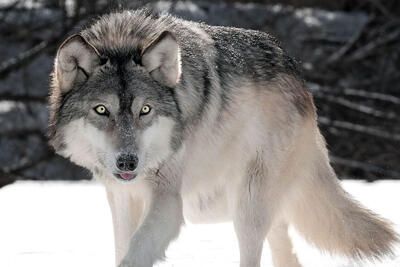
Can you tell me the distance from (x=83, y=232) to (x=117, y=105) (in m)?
2.58

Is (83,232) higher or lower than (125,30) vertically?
lower

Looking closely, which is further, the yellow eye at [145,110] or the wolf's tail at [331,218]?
the wolf's tail at [331,218]

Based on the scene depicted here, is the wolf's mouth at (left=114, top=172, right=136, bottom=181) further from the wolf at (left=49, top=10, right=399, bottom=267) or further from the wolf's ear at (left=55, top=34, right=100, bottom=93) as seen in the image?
the wolf's ear at (left=55, top=34, right=100, bottom=93)

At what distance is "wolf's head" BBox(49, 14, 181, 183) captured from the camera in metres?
4.63

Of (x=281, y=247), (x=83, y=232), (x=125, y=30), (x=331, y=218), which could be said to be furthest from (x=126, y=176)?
(x=83, y=232)

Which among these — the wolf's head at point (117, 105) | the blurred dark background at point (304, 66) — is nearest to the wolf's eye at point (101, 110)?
the wolf's head at point (117, 105)

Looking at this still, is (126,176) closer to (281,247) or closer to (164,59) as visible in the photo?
(164,59)

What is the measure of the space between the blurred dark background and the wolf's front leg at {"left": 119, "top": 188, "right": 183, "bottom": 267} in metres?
8.14

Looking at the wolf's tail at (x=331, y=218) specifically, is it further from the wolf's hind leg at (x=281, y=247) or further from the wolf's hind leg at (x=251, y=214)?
the wolf's hind leg at (x=251, y=214)

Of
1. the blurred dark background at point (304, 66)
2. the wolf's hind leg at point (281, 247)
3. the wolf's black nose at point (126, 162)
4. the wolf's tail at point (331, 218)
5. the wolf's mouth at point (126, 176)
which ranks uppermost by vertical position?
the wolf's black nose at point (126, 162)

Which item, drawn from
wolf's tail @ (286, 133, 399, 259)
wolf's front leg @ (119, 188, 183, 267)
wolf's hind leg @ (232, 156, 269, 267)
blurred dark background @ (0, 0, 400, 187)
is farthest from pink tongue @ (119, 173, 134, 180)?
blurred dark background @ (0, 0, 400, 187)

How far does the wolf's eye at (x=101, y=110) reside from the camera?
15.3ft

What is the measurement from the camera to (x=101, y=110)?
4.68m

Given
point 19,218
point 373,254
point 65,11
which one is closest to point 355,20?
point 65,11
